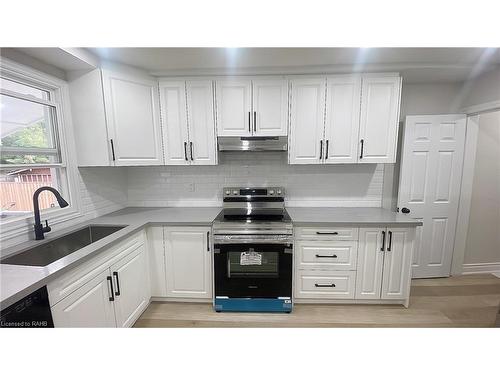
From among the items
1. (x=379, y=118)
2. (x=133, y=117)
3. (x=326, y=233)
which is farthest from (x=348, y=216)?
(x=133, y=117)

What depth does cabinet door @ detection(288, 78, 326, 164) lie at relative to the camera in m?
Answer: 2.11

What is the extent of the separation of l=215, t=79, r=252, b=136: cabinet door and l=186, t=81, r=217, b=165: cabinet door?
8cm

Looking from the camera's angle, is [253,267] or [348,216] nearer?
[253,267]

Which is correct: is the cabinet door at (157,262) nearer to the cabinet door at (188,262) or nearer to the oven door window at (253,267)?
the cabinet door at (188,262)

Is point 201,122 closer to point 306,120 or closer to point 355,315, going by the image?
point 306,120

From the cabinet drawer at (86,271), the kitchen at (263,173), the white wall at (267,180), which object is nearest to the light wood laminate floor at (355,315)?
the kitchen at (263,173)

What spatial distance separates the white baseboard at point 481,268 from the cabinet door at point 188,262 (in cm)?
315

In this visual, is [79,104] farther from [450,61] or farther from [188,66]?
[450,61]

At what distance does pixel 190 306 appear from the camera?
6.97 ft

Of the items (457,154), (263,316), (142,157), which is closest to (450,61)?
(457,154)

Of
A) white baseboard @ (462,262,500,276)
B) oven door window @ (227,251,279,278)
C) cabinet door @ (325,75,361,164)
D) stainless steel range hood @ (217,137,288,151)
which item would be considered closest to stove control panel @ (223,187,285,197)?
stainless steel range hood @ (217,137,288,151)

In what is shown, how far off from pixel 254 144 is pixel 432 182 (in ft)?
6.88

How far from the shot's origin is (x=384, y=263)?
6.61 ft

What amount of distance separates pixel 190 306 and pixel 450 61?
3.34 m
